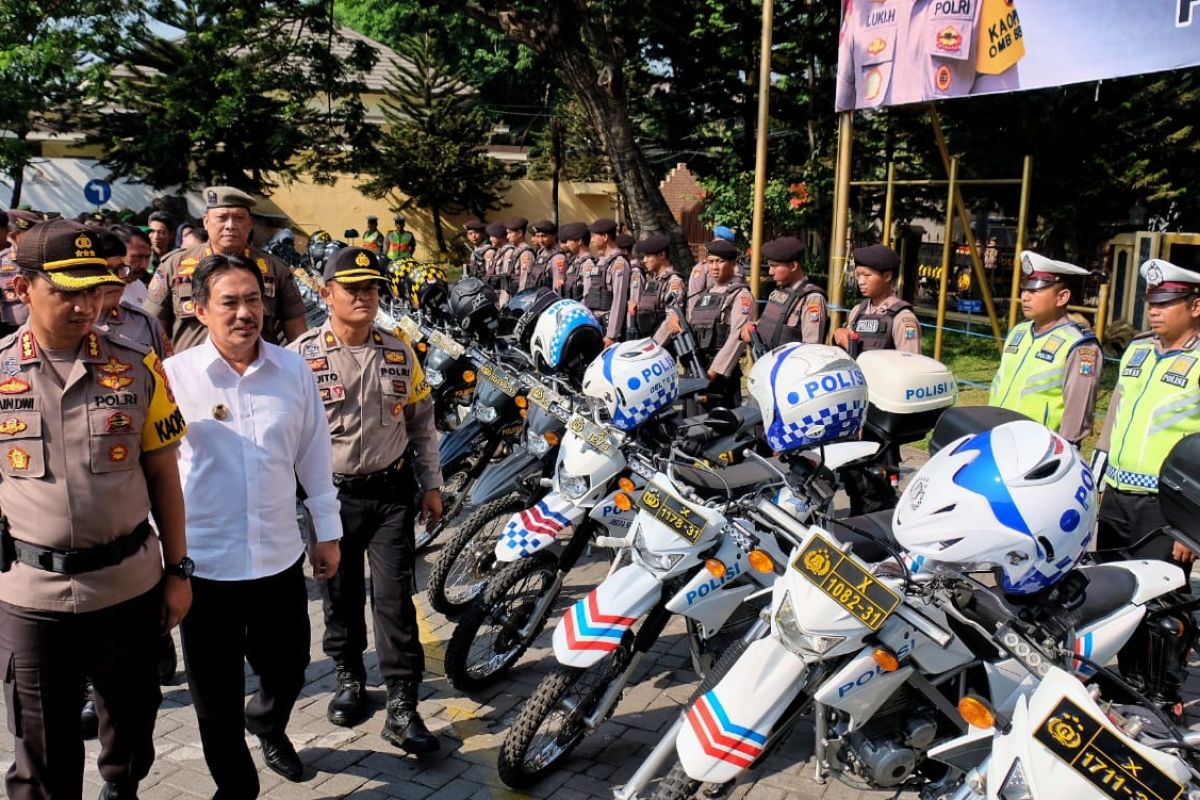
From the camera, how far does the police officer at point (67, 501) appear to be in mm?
2750

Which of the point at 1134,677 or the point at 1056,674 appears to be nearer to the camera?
the point at 1056,674

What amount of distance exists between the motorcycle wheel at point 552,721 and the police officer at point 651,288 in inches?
251

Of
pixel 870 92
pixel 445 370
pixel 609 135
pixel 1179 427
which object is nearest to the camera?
pixel 1179 427

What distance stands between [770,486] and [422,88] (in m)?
26.0

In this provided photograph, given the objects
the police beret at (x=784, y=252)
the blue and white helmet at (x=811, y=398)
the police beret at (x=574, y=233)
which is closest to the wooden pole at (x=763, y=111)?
the police beret at (x=574, y=233)

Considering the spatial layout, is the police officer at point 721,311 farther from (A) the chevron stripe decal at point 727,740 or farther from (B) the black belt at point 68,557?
(B) the black belt at point 68,557

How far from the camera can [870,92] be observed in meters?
10.2

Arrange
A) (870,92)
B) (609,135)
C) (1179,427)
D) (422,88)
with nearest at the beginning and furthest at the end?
(1179,427) → (870,92) → (609,135) → (422,88)

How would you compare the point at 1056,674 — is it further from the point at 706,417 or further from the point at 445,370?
the point at 445,370

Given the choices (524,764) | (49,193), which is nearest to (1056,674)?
(524,764)

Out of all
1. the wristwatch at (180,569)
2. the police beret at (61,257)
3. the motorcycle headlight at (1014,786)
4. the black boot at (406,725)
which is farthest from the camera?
the black boot at (406,725)

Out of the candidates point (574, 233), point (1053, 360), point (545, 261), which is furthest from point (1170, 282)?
point (545, 261)

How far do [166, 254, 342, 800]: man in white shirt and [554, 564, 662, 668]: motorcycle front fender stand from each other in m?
0.97

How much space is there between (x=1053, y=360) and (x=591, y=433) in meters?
2.31
